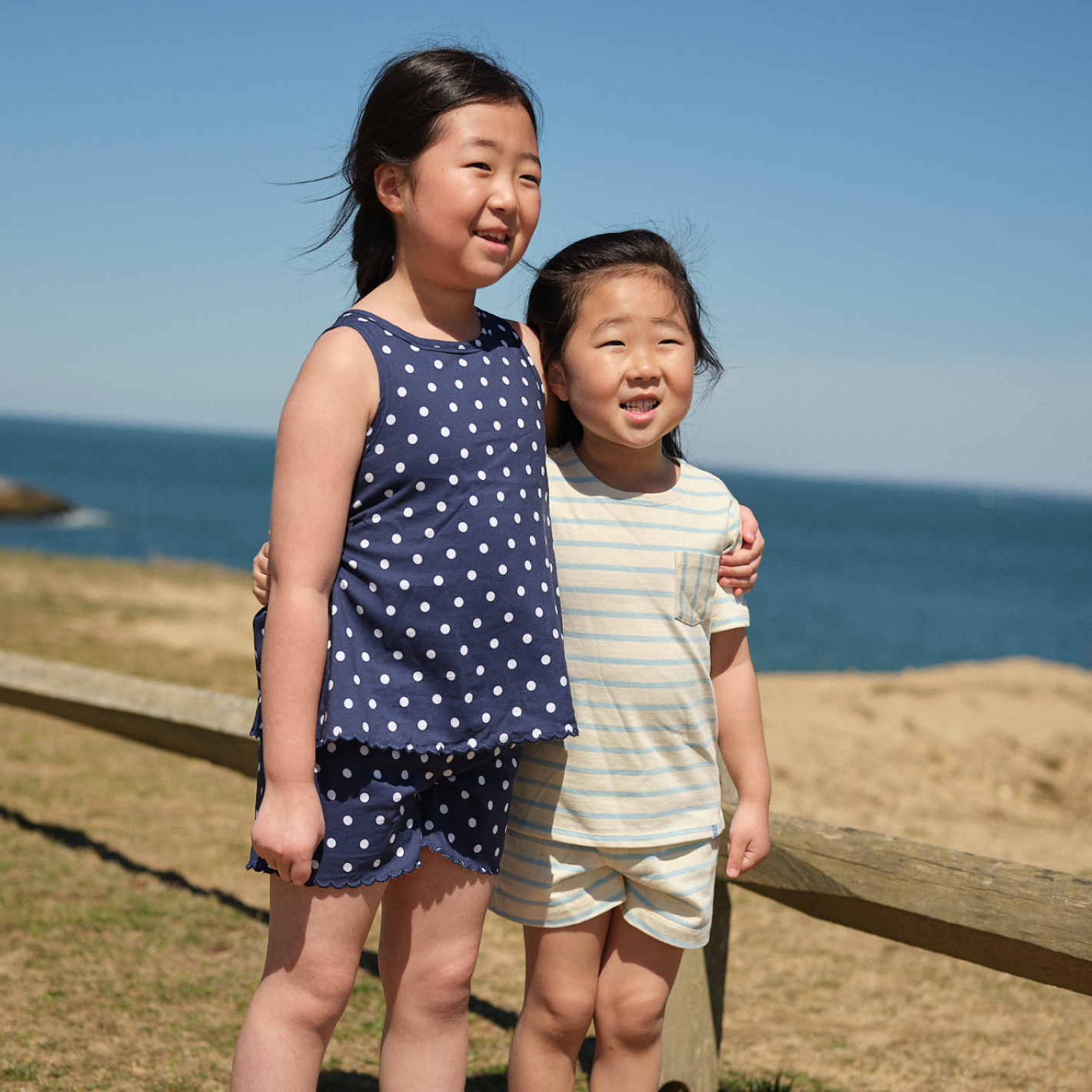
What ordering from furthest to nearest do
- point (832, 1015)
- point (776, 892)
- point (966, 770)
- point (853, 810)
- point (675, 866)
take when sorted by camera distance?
point (966, 770) → point (853, 810) → point (832, 1015) → point (776, 892) → point (675, 866)

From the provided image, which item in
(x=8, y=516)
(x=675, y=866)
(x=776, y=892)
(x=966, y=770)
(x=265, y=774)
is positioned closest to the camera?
(x=265, y=774)

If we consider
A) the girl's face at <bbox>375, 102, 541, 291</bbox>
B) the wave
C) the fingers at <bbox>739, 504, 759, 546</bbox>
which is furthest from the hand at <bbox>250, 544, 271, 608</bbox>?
the wave

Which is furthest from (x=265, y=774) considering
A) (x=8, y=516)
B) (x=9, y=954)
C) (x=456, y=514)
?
(x=8, y=516)

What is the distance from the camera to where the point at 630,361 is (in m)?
1.97

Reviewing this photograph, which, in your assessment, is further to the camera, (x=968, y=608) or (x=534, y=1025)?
(x=968, y=608)

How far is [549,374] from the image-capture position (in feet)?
6.84

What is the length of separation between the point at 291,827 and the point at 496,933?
8.91 ft

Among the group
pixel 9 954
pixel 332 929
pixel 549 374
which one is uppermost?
pixel 549 374

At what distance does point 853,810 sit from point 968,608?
32.8 m

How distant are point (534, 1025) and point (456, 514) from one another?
3.33ft

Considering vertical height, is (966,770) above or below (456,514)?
below

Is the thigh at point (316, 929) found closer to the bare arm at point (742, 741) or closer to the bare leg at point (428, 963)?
the bare leg at point (428, 963)

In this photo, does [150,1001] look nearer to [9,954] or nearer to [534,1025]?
[9,954]

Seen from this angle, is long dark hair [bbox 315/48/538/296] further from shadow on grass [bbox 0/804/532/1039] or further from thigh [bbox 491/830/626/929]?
shadow on grass [bbox 0/804/532/1039]
